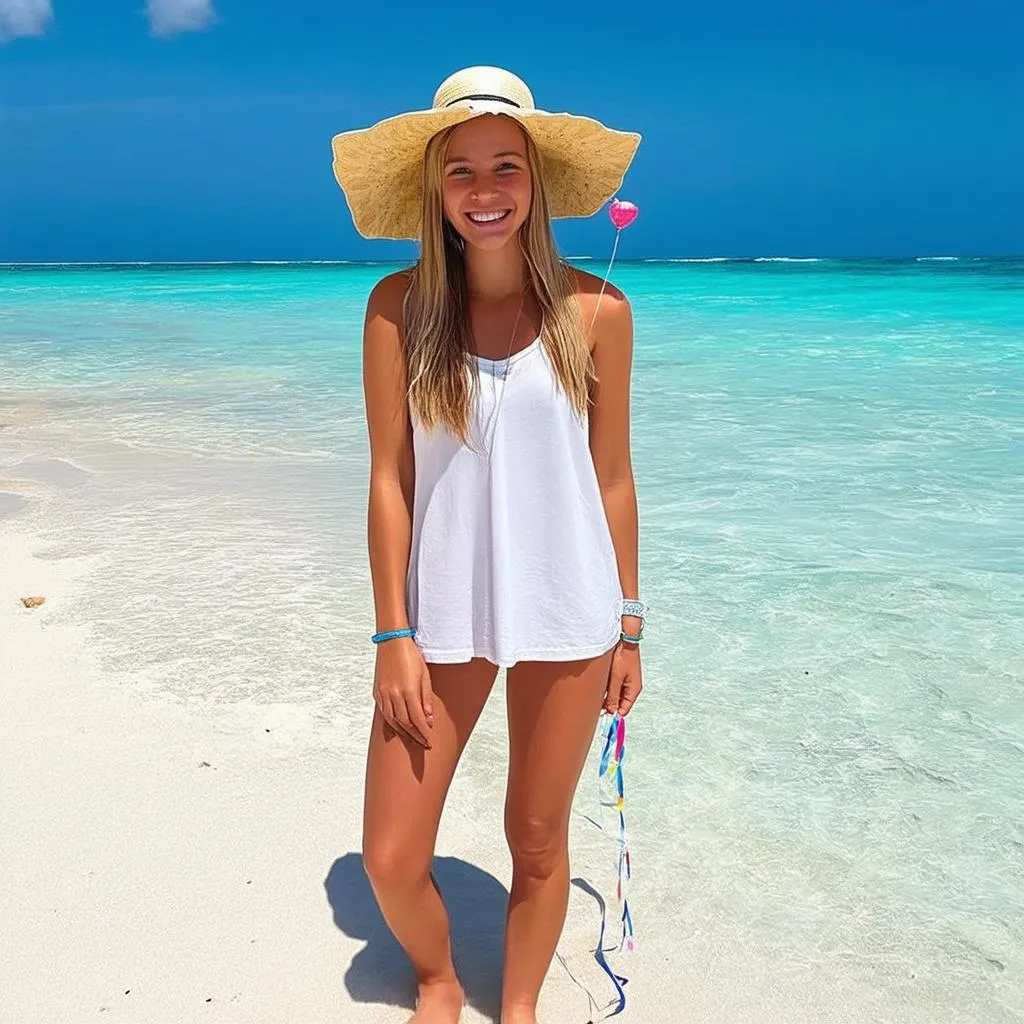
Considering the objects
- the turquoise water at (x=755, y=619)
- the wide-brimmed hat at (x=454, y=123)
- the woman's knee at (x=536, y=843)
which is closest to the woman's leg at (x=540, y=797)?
the woman's knee at (x=536, y=843)

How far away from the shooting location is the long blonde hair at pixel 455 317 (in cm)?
201

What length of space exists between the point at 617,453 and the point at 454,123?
664mm

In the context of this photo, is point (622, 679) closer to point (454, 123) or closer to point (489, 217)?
point (489, 217)

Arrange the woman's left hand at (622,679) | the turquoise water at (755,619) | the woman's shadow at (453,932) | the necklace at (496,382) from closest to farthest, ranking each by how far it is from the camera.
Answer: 1. the necklace at (496,382)
2. the woman's left hand at (622,679)
3. the woman's shadow at (453,932)
4. the turquoise water at (755,619)

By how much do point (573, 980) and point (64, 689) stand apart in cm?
192

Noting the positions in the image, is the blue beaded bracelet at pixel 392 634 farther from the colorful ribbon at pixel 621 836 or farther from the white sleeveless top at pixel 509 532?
the colorful ribbon at pixel 621 836

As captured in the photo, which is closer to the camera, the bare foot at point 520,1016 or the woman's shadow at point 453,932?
the bare foot at point 520,1016

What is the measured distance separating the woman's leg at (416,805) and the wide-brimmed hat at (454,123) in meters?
0.88

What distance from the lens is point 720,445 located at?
295 inches

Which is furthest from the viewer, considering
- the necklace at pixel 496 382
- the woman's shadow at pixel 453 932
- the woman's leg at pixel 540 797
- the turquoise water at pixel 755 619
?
the turquoise water at pixel 755 619

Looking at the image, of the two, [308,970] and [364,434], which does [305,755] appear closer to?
[308,970]

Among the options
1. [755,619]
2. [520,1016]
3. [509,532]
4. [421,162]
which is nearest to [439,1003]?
[520,1016]

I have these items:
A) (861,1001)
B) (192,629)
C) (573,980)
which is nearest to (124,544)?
(192,629)

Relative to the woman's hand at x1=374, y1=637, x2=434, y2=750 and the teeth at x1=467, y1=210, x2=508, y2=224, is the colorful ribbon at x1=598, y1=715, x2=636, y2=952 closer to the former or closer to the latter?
the woman's hand at x1=374, y1=637, x2=434, y2=750
